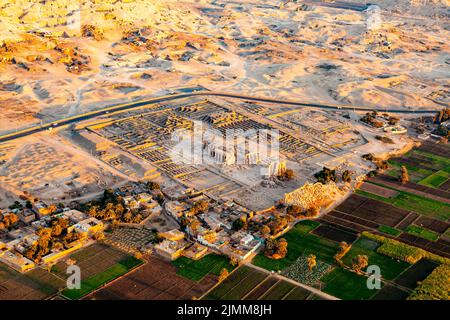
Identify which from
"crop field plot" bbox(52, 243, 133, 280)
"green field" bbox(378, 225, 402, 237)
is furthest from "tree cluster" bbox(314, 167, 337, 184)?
"crop field plot" bbox(52, 243, 133, 280)

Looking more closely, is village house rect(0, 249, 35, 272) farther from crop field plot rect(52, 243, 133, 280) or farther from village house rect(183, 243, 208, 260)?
village house rect(183, 243, 208, 260)

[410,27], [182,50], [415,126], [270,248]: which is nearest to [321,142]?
[415,126]

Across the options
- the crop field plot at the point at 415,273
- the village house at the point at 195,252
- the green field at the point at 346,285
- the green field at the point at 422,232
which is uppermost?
the village house at the point at 195,252

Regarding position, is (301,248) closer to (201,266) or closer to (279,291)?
(279,291)

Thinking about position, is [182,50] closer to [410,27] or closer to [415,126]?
[415,126]

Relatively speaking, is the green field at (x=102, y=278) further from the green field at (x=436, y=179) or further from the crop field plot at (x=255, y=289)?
the green field at (x=436, y=179)

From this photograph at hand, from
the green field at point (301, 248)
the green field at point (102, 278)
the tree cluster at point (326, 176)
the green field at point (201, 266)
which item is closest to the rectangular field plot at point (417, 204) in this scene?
the tree cluster at point (326, 176)
